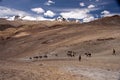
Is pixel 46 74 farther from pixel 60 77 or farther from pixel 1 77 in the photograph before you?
pixel 1 77

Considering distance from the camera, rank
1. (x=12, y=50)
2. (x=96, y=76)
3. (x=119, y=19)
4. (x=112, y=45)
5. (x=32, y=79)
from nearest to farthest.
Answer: (x=32, y=79) < (x=96, y=76) < (x=112, y=45) < (x=12, y=50) < (x=119, y=19)

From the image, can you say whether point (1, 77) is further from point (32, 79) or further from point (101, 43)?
point (101, 43)

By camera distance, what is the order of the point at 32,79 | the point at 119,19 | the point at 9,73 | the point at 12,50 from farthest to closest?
1. the point at 119,19
2. the point at 12,50
3. the point at 9,73
4. the point at 32,79

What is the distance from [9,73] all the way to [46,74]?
9.27ft

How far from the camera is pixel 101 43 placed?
5416 centimetres

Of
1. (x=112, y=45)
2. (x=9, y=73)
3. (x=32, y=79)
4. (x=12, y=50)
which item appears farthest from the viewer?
(x=12, y=50)

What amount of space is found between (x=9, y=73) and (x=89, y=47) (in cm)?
3229

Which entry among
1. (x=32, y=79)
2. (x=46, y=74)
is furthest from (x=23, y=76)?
(x=46, y=74)

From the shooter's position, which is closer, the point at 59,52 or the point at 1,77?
the point at 1,77

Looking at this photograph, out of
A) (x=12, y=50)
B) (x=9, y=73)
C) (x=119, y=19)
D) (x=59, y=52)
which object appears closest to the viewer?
(x=9, y=73)

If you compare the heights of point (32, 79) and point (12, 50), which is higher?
point (32, 79)

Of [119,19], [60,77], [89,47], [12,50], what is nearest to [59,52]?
[89,47]

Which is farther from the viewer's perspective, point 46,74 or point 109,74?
point 109,74

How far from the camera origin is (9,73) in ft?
72.8
